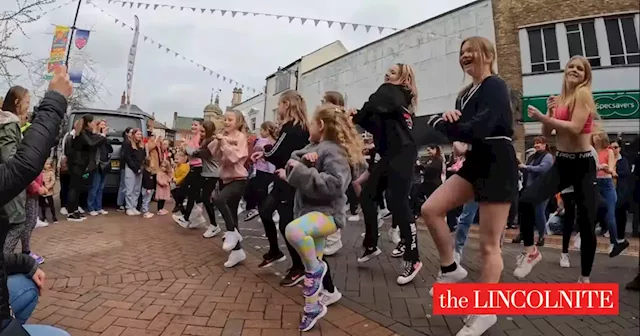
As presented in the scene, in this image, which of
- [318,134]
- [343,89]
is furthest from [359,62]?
[318,134]

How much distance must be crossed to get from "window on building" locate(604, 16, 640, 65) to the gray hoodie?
5.25 ft

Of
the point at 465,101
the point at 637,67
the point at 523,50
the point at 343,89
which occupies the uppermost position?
the point at 343,89

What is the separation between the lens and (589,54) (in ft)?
6.29

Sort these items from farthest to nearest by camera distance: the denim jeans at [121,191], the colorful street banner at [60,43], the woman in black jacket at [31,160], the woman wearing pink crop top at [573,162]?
the colorful street banner at [60,43] → the denim jeans at [121,191] → the woman wearing pink crop top at [573,162] → the woman in black jacket at [31,160]

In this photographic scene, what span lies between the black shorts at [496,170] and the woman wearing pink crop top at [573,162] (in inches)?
11.3

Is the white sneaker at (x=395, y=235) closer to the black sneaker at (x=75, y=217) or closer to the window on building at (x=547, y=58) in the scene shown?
the window on building at (x=547, y=58)

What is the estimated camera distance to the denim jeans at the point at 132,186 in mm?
7262

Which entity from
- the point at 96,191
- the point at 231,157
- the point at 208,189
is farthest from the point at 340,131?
the point at 96,191

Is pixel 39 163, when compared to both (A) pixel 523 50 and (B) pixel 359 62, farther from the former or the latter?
(B) pixel 359 62

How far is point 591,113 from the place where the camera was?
192 centimetres

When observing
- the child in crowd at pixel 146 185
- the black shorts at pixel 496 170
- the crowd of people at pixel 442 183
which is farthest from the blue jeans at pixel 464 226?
the child in crowd at pixel 146 185

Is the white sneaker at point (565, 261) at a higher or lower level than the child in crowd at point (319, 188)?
lower

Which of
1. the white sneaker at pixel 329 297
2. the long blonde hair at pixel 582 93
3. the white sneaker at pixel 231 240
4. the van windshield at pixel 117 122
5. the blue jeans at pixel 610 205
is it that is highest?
the van windshield at pixel 117 122

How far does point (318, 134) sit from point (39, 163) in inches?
71.3
